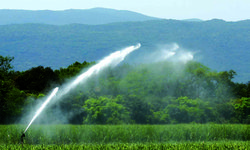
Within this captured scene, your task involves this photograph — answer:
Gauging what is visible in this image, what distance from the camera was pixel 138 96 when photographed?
70188 mm

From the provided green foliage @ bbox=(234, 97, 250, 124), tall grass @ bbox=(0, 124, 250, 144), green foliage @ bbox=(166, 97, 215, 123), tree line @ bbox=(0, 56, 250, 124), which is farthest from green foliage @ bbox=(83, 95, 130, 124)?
tall grass @ bbox=(0, 124, 250, 144)

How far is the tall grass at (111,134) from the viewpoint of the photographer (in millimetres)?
27250

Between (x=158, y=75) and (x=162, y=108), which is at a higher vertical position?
(x=158, y=75)

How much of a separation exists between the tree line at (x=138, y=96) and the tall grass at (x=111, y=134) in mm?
21800

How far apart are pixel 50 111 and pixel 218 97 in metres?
42.8

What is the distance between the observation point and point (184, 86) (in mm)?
80562

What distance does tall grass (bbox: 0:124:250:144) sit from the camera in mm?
27250

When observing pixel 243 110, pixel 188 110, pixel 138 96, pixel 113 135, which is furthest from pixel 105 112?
pixel 113 135

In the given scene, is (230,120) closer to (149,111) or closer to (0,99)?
(149,111)

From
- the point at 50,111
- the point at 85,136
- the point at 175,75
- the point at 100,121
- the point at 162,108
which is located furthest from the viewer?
the point at 175,75

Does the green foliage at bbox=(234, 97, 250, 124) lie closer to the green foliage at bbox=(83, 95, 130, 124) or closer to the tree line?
the tree line

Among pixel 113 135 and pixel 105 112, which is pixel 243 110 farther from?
pixel 113 135

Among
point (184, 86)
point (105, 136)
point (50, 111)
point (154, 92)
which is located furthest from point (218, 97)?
point (105, 136)

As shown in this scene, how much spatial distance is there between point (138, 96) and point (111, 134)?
41532 mm
